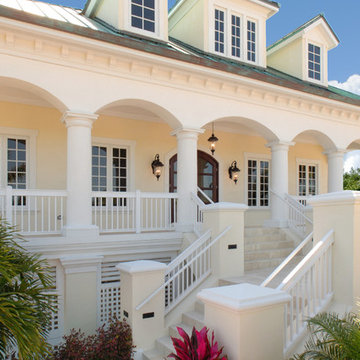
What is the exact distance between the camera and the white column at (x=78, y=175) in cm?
711

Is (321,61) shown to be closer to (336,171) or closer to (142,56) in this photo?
(336,171)

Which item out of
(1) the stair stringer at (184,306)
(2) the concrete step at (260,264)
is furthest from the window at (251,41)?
(1) the stair stringer at (184,306)

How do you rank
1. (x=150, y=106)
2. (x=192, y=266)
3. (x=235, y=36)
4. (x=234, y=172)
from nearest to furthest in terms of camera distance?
(x=192, y=266)
(x=150, y=106)
(x=235, y=36)
(x=234, y=172)

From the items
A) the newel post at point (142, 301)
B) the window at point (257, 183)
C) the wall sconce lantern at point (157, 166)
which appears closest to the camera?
the newel post at point (142, 301)

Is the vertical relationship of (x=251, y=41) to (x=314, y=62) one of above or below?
above

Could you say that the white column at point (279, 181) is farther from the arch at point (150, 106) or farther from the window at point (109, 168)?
the window at point (109, 168)

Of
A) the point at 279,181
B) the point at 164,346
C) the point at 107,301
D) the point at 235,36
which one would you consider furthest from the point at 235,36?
the point at 164,346

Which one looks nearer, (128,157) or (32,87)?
(32,87)

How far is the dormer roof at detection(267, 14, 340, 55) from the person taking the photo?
12.2m

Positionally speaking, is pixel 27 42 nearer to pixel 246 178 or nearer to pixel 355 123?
pixel 246 178

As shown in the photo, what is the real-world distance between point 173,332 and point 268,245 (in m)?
3.61

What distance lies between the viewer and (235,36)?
1116cm

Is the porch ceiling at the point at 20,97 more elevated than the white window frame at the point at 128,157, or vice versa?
the porch ceiling at the point at 20,97

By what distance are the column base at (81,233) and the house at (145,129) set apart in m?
0.02
